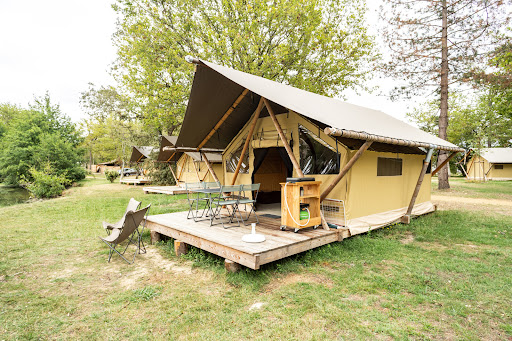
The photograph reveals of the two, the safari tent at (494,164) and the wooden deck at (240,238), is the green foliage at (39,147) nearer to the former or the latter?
the wooden deck at (240,238)

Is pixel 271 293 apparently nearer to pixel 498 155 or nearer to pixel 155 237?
pixel 155 237

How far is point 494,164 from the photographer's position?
25.0 m

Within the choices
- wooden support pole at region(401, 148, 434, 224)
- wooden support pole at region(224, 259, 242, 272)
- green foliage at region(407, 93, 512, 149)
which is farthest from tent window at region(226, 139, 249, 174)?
green foliage at region(407, 93, 512, 149)

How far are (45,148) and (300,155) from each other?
18.4 meters

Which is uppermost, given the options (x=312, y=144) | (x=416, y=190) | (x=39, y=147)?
(x=39, y=147)

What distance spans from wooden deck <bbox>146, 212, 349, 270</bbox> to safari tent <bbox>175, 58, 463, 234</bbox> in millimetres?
830

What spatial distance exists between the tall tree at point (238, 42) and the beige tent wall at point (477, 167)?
817 inches

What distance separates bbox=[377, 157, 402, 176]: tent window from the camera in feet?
18.8

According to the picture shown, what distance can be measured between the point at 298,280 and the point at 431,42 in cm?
1310

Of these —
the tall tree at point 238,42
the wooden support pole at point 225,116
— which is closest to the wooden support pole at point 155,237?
the wooden support pole at point 225,116

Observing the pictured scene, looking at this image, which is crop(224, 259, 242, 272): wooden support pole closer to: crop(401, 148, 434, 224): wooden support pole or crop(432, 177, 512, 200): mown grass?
crop(401, 148, 434, 224): wooden support pole

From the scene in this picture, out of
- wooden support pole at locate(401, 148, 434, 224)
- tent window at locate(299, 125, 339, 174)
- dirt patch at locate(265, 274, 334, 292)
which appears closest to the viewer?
dirt patch at locate(265, 274, 334, 292)

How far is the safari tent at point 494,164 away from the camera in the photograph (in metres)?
24.2

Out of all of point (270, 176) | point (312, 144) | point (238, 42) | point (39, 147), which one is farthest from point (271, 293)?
point (39, 147)
